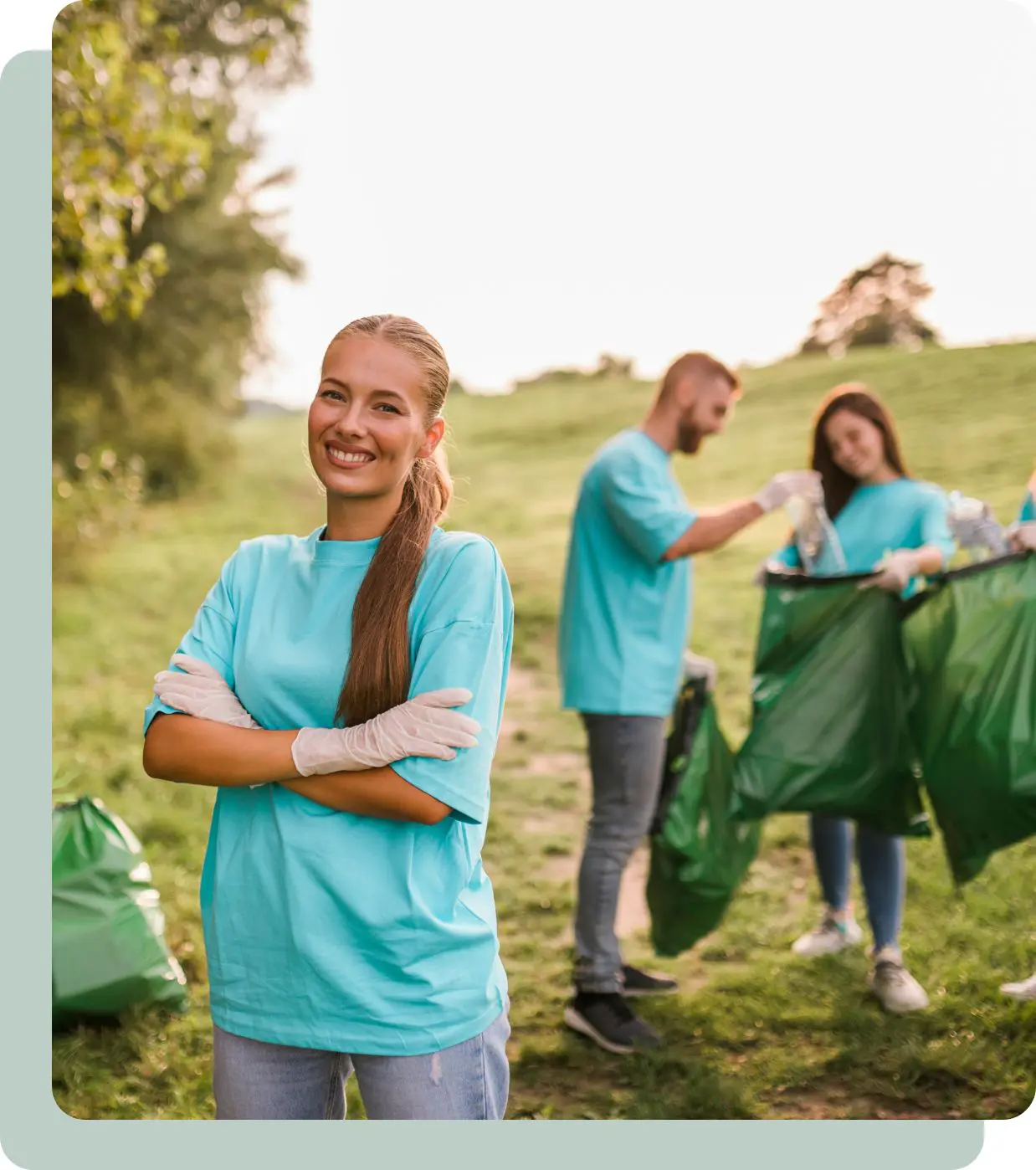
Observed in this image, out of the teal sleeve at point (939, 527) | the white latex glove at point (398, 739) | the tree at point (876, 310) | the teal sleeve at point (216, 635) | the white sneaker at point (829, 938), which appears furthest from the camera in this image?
the tree at point (876, 310)

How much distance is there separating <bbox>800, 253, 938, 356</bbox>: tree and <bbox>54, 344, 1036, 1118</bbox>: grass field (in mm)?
272

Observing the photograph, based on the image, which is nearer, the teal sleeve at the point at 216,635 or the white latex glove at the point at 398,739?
the white latex glove at the point at 398,739

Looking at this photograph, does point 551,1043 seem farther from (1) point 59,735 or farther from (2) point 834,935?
(1) point 59,735

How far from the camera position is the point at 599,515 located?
2.57 m

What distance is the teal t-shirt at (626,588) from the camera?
8.15 feet

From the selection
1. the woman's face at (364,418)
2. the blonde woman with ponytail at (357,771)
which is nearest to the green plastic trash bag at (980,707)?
the blonde woman with ponytail at (357,771)

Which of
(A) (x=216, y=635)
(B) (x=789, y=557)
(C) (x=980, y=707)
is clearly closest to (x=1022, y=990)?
(C) (x=980, y=707)

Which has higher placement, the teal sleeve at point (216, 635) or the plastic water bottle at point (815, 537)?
the plastic water bottle at point (815, 537)

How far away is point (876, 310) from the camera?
655 centimetres

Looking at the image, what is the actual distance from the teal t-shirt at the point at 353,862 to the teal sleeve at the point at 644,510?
1.13m

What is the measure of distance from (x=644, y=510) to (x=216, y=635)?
1258 millimetres

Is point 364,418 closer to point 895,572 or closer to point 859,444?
point 895,572
